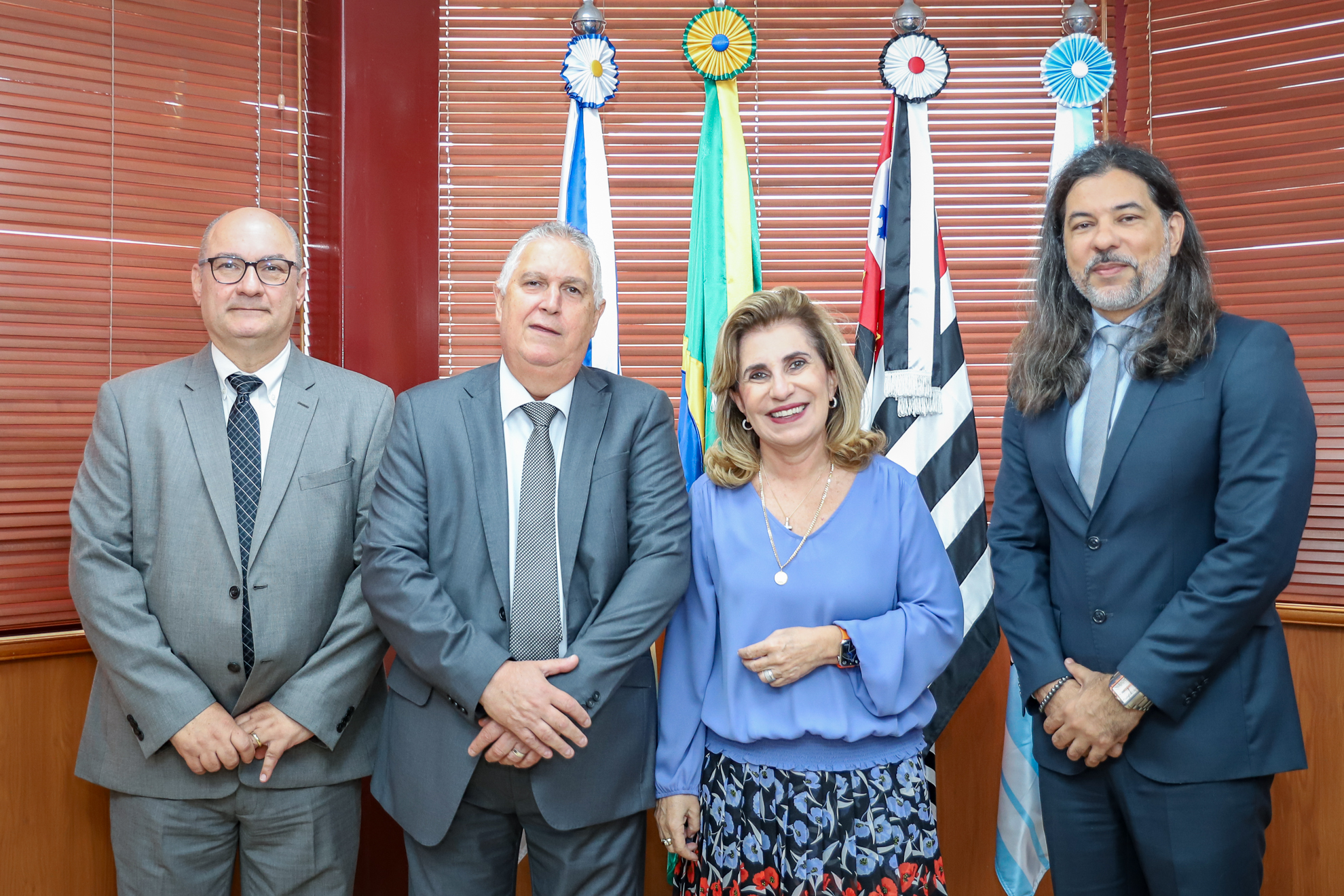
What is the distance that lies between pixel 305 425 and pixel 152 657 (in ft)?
1.86

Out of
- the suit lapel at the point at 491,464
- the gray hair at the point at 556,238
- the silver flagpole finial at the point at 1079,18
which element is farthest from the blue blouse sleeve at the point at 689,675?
the silver flagpole finial at the point at 1079,18

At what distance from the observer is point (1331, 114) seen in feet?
8.63

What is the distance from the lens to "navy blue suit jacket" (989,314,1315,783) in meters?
1.61

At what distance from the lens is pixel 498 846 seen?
6.08 feet

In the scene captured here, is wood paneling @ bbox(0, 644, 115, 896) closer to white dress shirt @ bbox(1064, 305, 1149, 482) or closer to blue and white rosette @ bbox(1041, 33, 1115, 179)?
white dress shirt @ bbox(1064, 305, 1149, 482)

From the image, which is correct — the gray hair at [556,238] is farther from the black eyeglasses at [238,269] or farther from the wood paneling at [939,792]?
the wood paneling at [939,792]

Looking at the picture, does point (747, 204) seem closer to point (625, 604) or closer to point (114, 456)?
point (625, 604)

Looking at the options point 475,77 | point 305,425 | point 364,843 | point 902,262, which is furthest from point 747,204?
point 364,843

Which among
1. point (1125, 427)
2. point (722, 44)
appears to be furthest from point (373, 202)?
point (1125, 427)

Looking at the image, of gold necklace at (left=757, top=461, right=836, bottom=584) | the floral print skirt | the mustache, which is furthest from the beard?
the floral print skirt

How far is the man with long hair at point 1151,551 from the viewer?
1624 mm

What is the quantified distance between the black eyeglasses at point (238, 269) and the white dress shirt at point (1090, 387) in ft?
5.75

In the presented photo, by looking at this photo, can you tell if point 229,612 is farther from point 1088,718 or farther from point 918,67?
point 918,67

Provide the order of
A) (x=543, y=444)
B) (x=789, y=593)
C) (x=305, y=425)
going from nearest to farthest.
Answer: (x=789, y=593) → (x=543, y=444) → (x=305, y=425)
